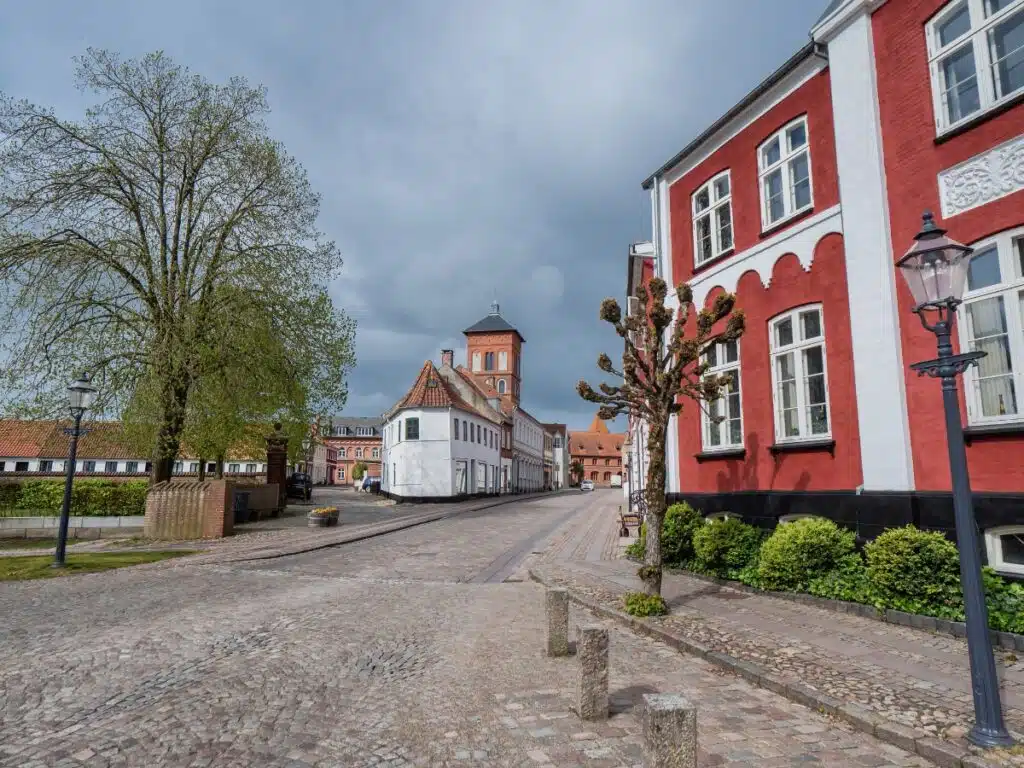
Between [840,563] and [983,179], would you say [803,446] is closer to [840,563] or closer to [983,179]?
[840,563]

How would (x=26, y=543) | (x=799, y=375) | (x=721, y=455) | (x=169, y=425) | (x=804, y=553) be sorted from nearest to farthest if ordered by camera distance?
(x=804, y=553), (x=799, y=375), (x=721, y=455), (x=26, y=543), (x=169, y=425)

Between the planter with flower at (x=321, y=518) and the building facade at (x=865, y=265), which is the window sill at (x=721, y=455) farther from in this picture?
the planter with flower at (x=321, y=518)

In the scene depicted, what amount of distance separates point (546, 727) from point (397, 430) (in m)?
42.0

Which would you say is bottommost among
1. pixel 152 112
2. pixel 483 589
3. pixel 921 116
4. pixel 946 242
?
pixel 483 589

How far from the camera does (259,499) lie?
1010 inches

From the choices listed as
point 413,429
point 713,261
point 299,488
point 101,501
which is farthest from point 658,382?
point 299,488

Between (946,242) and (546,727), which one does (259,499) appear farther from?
(946,242)

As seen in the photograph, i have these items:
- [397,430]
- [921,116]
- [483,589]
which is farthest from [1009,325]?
[397,430]

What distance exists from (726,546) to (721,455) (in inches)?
81.8

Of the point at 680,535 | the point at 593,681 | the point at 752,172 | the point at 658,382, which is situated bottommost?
the point at 593,681

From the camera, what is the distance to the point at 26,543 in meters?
18.9

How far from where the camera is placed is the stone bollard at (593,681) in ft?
16.0

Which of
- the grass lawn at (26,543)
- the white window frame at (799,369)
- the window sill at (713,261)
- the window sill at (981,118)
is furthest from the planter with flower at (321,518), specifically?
the window sill at (981,118)

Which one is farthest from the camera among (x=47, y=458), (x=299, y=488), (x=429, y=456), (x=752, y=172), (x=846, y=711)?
(x=47, y=458)
